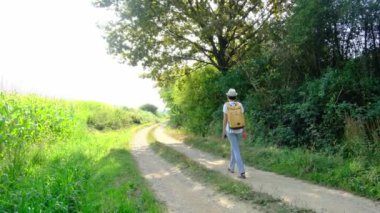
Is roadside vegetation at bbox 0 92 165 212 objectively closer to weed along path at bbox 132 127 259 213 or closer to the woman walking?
weed along path at bbox 132 127 259 213

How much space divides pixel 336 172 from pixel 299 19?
7.60 m

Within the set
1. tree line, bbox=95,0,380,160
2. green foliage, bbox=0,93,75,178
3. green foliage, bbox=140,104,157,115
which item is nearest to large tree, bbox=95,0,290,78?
tree line, bbox=95,0,380,160

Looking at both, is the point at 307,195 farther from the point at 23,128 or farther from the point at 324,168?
the point at 23,128

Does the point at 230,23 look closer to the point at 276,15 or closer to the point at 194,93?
the point at 276,15

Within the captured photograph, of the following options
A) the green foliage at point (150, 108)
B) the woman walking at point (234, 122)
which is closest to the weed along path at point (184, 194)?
the woman walking at point (234, 122)

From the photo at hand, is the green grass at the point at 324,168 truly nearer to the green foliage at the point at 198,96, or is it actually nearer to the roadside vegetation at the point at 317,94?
the roadside vegetation at the point at 317,94

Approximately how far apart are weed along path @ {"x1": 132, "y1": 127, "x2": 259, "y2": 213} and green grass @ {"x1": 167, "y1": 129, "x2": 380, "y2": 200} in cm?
265

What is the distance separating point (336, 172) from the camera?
9367mm

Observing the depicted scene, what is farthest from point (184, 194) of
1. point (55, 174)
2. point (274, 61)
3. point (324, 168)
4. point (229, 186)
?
point (274, 61)

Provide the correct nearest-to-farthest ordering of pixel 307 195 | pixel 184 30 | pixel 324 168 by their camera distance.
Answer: pixel 307 195
pixel 324 168
pixel 184 30

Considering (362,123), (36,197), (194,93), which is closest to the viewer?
(36,197)

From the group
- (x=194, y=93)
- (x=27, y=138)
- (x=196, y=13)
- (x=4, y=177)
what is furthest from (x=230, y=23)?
(x=4, y=177)

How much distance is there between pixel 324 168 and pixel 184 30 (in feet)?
53.0

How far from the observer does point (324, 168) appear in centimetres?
994
